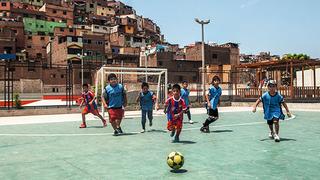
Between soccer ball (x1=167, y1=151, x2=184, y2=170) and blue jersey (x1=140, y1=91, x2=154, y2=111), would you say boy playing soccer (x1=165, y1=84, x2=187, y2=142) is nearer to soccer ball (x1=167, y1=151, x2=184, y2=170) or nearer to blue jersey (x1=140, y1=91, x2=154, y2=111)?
blue jersey (x1=140, y1=91, x2=154, y2=111)

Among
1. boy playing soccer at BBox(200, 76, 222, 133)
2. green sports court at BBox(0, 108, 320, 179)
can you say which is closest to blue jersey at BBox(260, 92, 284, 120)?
green sports court at BBox(0, 108, 320, 179)

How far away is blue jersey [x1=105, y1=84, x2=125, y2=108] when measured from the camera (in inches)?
466

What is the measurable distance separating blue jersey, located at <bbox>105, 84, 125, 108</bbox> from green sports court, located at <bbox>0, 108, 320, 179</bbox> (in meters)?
1.01

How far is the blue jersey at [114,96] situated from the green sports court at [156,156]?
1.01 metres

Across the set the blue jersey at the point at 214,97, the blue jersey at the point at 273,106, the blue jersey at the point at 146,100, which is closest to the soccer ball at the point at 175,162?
the blue jersey at the point at 273,106

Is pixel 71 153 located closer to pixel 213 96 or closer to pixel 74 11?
pixel 213 96

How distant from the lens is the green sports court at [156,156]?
6285 mm

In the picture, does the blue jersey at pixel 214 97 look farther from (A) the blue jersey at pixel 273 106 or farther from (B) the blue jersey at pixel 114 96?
(B) the blue jersey at pixel 114 96

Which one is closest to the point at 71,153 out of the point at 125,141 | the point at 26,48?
the point at 125,141

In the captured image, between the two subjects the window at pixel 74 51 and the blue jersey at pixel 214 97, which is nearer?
the blue jersey at pixel 214 97

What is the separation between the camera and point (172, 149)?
891 centimetres

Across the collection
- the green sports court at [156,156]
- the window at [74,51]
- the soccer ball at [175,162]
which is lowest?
the green sports court at [156,156]

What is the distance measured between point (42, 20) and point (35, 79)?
30243 mm

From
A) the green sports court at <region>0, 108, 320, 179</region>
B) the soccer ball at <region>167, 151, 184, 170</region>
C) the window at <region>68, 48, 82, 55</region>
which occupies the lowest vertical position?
the green sports court at <region>0, 108, 320, 179</region>
